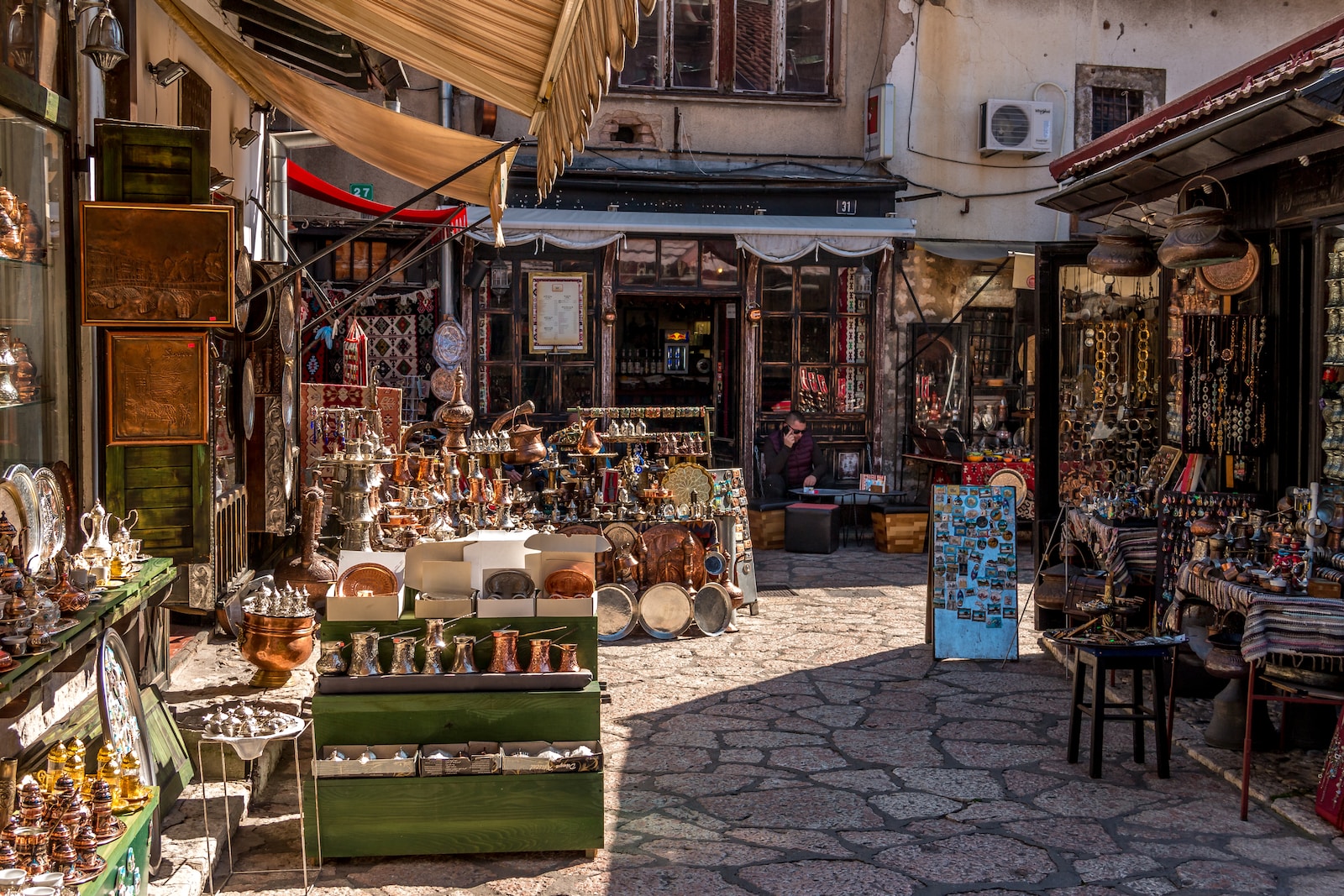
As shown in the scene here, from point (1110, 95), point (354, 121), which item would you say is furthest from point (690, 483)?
point (1110, 95)

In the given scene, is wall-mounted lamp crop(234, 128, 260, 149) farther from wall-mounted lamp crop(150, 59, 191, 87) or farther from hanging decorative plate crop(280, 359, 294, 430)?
wall-mounted lamp crop(150, 59, 191, 87)

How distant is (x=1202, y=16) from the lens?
17.2 metres

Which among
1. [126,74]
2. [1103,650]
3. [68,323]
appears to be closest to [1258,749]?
[1103,650]

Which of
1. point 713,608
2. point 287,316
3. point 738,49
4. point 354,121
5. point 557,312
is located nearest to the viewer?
point 354,121

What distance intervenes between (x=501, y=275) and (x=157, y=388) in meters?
10.1

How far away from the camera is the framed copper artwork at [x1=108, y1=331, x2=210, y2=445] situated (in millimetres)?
5703

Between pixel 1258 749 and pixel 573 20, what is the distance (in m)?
5.35

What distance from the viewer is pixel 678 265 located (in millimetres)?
16109

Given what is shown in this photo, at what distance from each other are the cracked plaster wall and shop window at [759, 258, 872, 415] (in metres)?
1.49

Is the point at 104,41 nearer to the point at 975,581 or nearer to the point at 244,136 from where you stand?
the point at 244,136

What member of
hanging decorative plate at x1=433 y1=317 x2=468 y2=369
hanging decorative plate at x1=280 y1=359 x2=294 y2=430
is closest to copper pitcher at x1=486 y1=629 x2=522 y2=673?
hanging decorative plate at x1=280 y1=359 x2=294 y2=430

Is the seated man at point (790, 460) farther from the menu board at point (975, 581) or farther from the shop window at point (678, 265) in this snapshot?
the menu board at point (975, 581)

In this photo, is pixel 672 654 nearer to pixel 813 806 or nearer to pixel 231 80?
pixel 813 806

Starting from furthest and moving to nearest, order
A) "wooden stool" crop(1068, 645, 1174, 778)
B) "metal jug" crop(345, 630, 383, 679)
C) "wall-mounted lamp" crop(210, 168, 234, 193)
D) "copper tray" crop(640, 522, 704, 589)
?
1. "copper tray" crop(640, 522, 704, 589)
2. "wall-mounted lamp" crop(210, 168, 234, 193)
3. "wooden stool" crop(1068, 645, 1174, 778)
4. "metal jug" crop(345, 630, 383, 679)
